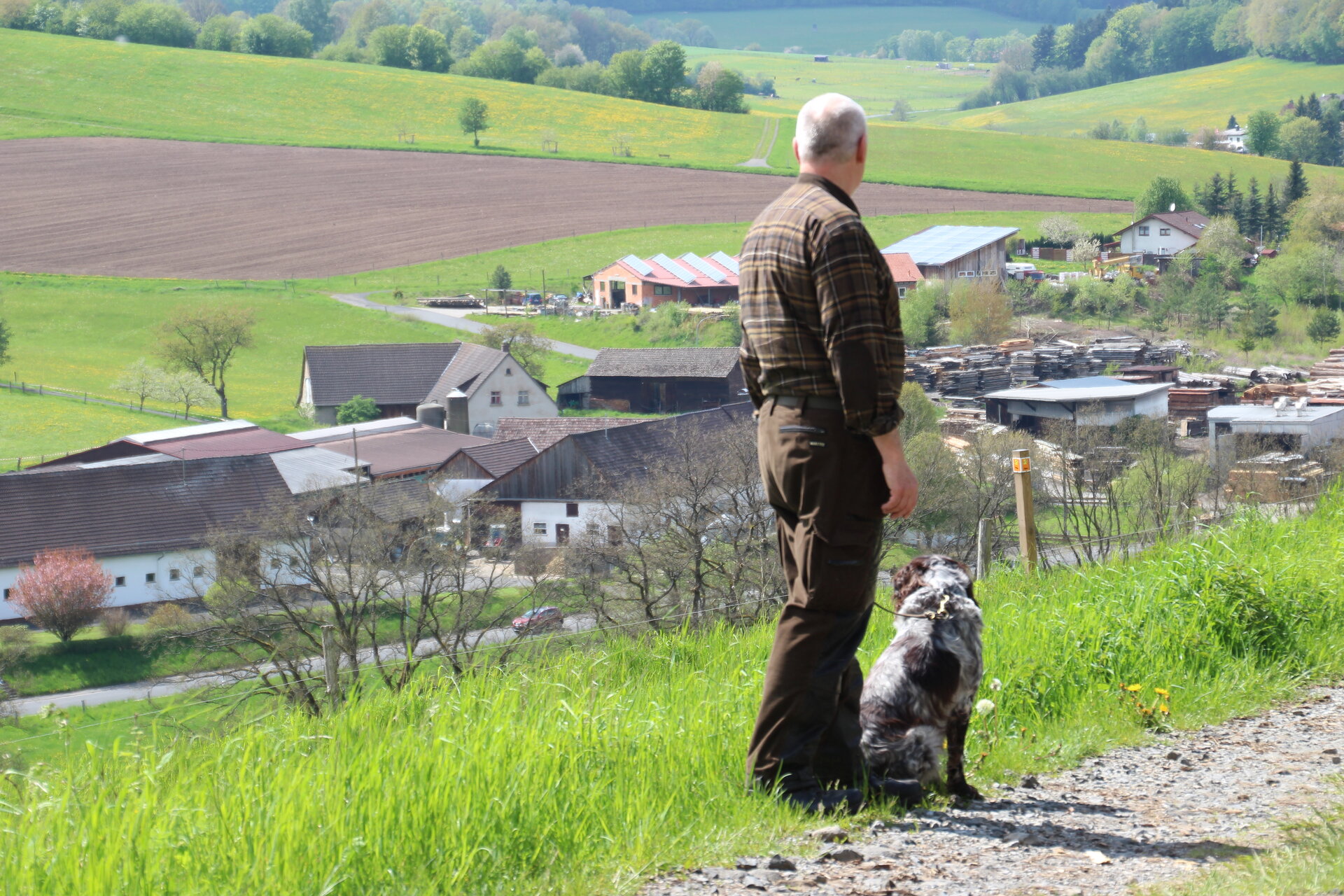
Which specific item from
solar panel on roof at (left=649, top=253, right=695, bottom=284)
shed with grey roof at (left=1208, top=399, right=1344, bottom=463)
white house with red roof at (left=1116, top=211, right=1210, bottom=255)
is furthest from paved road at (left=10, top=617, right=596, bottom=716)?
white house with red roof at (left=1116, top=211, right=1210, bottom=255)

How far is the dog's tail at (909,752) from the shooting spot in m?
3.19

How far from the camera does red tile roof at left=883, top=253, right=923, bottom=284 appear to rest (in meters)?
84.4

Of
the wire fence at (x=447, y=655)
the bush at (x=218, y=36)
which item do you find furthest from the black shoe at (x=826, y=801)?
the bush at (x=218, y=36)

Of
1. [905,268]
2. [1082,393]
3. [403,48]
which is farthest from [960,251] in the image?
[403,48]

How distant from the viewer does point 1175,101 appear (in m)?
169

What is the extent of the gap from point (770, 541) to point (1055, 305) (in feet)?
196

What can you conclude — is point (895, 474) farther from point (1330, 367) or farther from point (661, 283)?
point (661, 283)

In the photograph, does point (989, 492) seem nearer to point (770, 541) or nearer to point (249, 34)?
point (770, 541)

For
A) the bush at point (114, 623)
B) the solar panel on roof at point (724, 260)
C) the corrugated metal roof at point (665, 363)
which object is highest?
the solar panel on roof at point (724, 260)

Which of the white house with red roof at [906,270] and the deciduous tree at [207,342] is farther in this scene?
the white house with red roof at [906,270]

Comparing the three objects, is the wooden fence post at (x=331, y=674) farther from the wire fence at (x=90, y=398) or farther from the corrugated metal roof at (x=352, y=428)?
the wire fence at (x=90, y=398)

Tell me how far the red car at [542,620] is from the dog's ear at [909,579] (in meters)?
22.4

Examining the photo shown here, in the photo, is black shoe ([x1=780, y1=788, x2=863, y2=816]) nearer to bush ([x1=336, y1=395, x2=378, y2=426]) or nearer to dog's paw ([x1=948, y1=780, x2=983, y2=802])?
dog's paw ([x1=948, y1=780, x2=983, y2=802])

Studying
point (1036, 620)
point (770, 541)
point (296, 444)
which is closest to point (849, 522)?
point (1036, 620)
